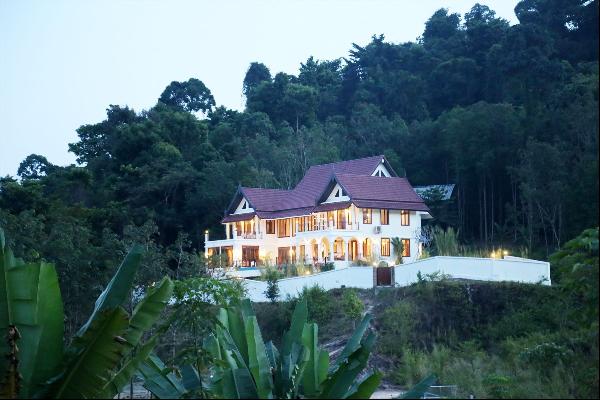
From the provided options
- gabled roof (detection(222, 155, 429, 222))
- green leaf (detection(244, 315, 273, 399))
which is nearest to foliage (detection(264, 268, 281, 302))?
gabled roof (detection(222, 155, 429, 222))

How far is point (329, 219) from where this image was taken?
1893 inches

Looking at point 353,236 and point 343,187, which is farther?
point 343,187

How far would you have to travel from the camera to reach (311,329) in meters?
12.2

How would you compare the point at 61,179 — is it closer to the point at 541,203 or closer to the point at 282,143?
the point at 282,143

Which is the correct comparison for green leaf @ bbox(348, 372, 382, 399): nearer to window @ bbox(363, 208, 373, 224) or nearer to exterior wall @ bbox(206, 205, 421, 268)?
exterior wall @ bbox(206, 205, 421, 268)

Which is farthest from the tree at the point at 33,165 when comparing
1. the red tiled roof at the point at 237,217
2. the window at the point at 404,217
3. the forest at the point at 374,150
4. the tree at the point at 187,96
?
the window at the point at 404,217

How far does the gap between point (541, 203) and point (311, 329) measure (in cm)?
3610

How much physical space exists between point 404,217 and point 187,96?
43.9 meters

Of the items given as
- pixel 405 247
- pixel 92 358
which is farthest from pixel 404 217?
pixel 92 358

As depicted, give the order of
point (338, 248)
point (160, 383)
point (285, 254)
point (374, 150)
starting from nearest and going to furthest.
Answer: point (160, 383)
point (338, 248)
point (285, 254)
point (374, 150)

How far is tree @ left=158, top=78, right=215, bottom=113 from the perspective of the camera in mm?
87688

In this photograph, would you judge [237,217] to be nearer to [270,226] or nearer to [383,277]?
[270,226]

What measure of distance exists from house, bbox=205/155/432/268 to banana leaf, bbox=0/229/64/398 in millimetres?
33221

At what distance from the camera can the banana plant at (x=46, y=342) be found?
962 cm
